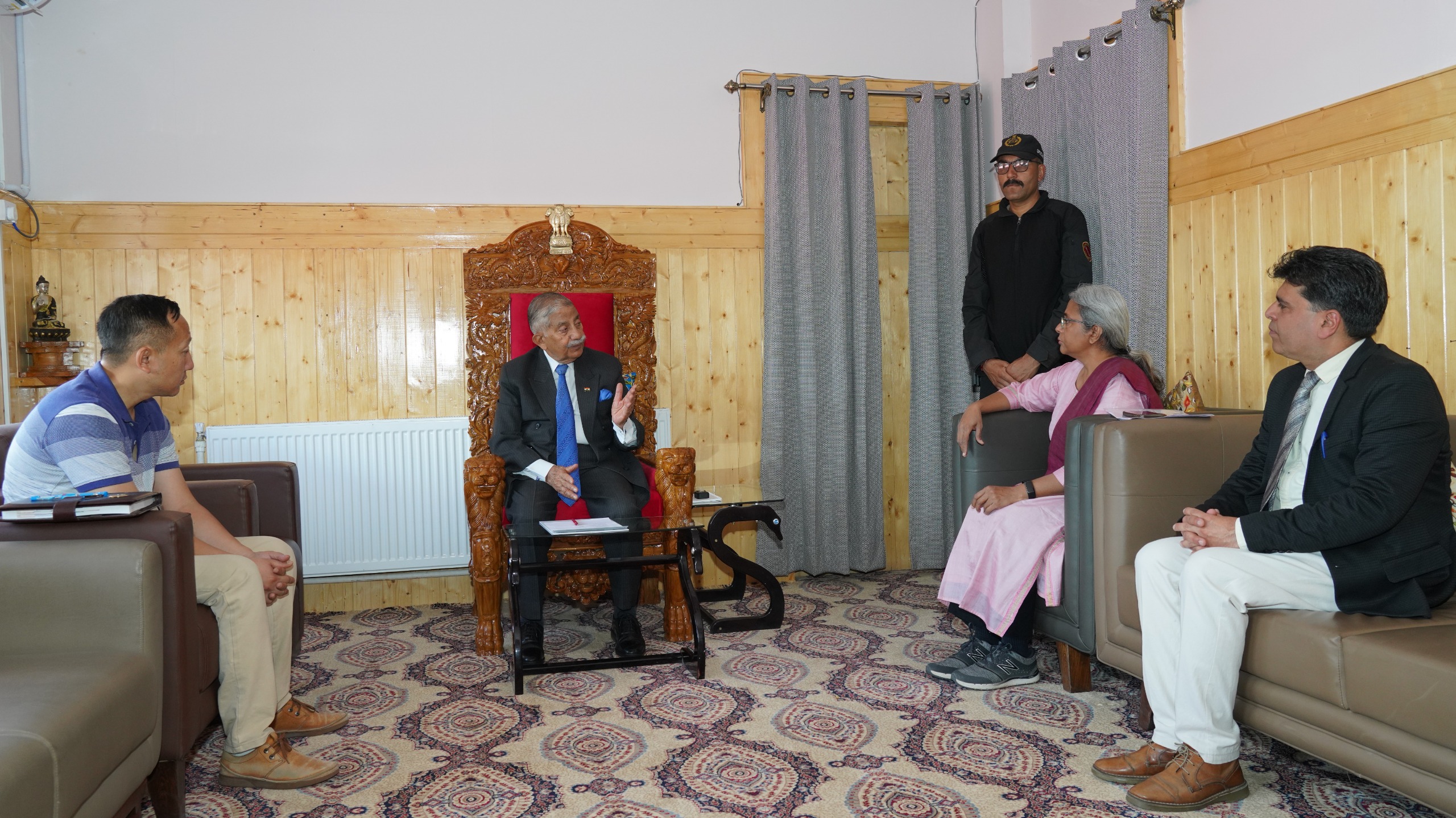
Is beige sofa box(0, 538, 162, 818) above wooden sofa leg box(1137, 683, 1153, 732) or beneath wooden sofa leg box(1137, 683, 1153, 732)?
above

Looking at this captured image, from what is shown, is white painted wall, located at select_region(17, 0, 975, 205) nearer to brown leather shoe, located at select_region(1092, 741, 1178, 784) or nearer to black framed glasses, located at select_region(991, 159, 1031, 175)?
black framed glasses, located at select_region(991, 159, 1031, 175)

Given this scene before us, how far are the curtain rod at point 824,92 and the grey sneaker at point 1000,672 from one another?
2575 millimetres

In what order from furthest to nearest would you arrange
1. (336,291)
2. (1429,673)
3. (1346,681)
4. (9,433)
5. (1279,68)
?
(336,291) < (1279,68) < (9,433) < (1346,681) < (1429,673)

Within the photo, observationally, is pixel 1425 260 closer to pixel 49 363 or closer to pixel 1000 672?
pixel 1000 672

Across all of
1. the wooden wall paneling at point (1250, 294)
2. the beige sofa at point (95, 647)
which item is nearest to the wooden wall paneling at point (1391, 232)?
the wooden wall paneling at point (1250, 294)

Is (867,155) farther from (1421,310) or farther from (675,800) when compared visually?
(675,800)

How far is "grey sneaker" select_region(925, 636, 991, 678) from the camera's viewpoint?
306 cm

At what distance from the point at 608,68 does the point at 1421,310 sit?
10.2 ft

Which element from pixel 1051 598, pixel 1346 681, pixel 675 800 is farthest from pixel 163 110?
pixel 1346 681

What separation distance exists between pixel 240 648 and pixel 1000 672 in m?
2.00

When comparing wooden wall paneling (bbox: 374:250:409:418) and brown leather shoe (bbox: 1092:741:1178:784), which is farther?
wooden wall paneling (bbox: 374:250:409:418)

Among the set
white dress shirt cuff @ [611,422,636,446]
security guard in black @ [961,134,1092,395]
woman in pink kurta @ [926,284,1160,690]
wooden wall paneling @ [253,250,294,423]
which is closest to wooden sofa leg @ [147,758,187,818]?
white dress shirt cuff @ [611,422,636,446]

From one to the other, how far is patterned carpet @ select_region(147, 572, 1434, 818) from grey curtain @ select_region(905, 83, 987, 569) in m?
1.08

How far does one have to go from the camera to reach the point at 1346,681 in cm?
197
